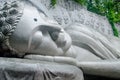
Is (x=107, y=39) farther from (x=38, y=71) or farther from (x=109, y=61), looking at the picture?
(x=38, y=71)

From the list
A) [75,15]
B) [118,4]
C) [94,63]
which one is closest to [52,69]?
[94,63]

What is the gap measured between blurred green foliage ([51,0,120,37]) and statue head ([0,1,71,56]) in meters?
1.79

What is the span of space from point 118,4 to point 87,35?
2.95 m

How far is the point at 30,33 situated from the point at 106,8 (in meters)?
3.09

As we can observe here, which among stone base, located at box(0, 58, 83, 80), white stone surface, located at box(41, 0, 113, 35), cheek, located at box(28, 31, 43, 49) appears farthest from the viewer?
white stone surface, located at box(41, 0, 113, 35)

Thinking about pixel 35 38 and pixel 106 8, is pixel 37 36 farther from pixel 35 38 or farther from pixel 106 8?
pixel 106 8

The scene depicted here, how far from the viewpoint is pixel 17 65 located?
3.88 feet

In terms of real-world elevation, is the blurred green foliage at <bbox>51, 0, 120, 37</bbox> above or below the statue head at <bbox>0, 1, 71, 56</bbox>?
below

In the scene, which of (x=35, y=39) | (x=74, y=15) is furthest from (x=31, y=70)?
(x=74, y=15)

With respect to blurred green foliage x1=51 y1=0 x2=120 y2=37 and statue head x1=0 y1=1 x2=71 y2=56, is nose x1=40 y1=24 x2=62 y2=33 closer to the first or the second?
statue head x1=0 y1=1 x2=71 y2=56

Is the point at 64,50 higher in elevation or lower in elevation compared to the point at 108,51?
higher

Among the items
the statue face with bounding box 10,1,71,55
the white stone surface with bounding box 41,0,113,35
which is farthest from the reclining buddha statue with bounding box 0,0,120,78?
the white stone surface with bounding box 41,0,113,35

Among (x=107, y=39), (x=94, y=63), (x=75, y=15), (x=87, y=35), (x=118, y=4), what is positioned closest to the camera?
(x=94, y=63)

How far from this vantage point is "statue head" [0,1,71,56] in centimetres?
131
